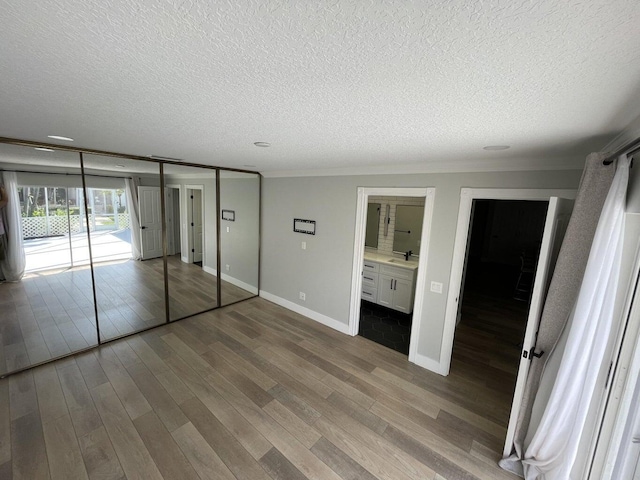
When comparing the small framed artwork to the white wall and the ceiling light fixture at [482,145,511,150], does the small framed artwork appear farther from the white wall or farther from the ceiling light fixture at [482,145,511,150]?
the ceiling light fixture at [482,145,511,150]

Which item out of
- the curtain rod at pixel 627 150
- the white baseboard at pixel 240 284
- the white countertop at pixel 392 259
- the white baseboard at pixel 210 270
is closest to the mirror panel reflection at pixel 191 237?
the white baseboard at pixel 210 270

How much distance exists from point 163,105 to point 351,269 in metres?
2.88

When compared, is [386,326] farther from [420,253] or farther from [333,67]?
[333,67]

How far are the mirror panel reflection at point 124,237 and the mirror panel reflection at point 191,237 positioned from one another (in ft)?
1.83

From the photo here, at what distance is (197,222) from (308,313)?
3574 mm

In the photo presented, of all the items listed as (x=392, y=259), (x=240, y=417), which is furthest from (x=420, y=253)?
(x=240, y=417)

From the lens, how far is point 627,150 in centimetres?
132

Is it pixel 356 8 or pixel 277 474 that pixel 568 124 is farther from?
pixel 277 474

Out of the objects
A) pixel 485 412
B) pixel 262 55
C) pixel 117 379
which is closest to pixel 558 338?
pixel 485 412

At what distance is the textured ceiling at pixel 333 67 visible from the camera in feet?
2.11

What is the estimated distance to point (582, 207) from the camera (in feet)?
5.48

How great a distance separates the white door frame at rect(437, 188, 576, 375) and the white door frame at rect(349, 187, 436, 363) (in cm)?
29

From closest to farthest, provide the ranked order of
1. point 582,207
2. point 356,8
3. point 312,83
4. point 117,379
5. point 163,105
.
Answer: point 356,8, point 312,83, point 163,105, point 582,207, point 117,379

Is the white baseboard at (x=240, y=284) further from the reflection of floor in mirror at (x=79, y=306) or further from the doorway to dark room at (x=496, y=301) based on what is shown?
the doorway to dark room at (x=496, y=301)
